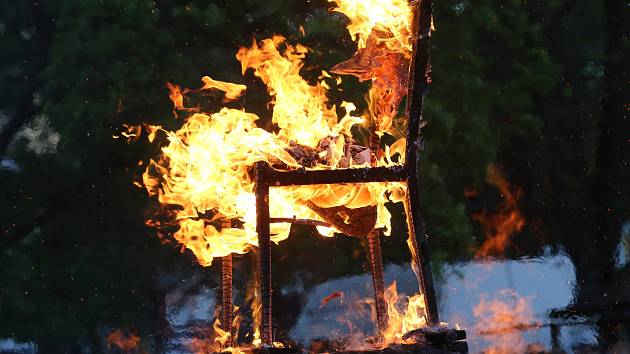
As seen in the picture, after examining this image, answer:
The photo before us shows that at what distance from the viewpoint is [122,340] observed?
987 cm

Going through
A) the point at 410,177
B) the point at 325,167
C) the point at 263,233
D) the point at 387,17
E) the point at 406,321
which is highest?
the point at 387,17

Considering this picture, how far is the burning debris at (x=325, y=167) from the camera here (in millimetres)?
4066

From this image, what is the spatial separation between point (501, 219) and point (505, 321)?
5.20 feet

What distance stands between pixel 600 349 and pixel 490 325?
5.60 feet

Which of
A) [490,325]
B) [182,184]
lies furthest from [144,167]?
[490,325]

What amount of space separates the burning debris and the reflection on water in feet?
16.1

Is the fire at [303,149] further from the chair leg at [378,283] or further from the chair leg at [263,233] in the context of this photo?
the chair leg at [263,233]

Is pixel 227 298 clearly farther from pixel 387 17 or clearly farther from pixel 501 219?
pixel 501 219

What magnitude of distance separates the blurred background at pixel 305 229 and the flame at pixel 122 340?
0.04m

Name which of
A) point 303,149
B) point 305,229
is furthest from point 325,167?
point 305,229

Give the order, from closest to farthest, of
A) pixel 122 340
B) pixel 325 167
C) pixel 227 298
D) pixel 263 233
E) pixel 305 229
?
pixel 263 233
pixel 325 167
pixel 227 298
pixel 122 340
pixel 305 229

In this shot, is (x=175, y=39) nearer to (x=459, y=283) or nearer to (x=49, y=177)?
(x=49, y=177)

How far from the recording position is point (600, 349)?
Answer: 10523mm

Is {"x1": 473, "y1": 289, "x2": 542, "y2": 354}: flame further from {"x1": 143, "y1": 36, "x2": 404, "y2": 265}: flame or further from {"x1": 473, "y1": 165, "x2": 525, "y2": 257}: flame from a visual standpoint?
{"x1": 143, "y1": 36, "x2": 404, "y2": 265}: flame
